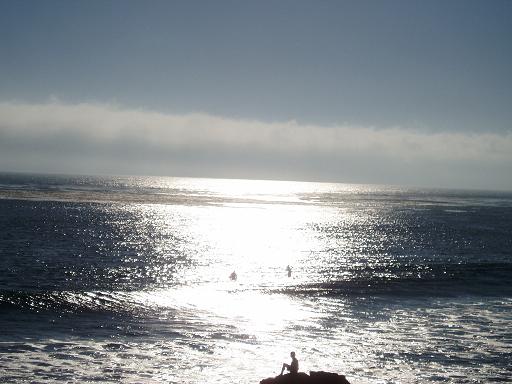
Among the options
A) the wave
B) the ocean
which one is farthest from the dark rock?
the wave

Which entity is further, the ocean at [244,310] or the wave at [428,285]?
the wave at [428,285]

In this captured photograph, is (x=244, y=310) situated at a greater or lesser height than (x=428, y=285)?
lesser

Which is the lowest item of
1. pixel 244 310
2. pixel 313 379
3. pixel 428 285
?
pixel 244 310

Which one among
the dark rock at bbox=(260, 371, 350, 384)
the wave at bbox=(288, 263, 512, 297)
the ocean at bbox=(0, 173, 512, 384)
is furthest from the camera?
the wave at bbox=(288, 263, 512, 297)

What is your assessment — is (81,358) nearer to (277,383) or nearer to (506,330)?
(277,383)

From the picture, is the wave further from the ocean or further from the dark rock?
the dark rock

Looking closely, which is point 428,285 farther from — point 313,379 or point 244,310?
point 313,379

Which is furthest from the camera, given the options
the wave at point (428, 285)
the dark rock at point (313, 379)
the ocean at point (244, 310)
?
the wave at point (428, 285)

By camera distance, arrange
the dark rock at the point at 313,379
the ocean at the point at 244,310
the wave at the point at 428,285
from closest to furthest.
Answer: the dark rock at the point at 313,379 < the ocean at the point at 244,310 < the wave at the point at 428,285

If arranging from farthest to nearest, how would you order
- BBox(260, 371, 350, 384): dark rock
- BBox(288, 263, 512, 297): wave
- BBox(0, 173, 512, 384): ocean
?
BBox(288, 263, 512, 297): wave < BBox(0, 173, 512, 384): ocean < BBox(260, 371, 350, 384): dark rock

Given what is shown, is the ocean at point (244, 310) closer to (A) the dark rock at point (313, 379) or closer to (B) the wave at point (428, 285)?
(B) the wave at point (428, 285)

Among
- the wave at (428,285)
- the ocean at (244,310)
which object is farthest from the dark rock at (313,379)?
the wave at (428,285)

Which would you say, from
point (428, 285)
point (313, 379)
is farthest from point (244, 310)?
point (428, 285)

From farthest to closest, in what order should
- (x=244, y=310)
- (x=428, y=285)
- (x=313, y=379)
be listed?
1. (x=428, y=285)
2. (x=244, y=310)
3. (x=313, y=379)
